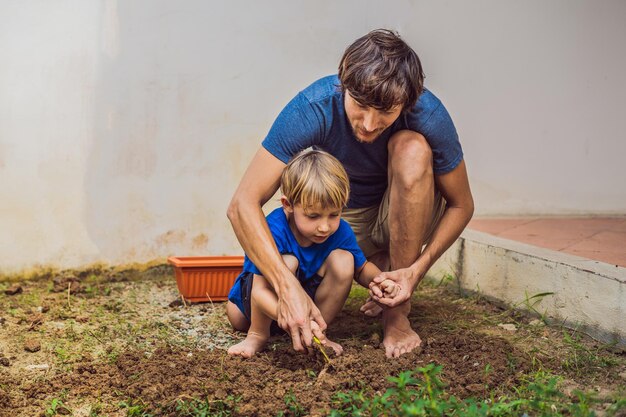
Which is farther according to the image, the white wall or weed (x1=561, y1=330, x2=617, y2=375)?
the white wall

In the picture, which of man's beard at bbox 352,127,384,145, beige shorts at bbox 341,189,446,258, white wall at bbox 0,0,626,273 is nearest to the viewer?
man's beard at bbox 352,127,384,145

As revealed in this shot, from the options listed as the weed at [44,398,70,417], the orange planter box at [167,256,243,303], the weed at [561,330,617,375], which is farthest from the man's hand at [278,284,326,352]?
the orange planter box at [167,256,243,303]

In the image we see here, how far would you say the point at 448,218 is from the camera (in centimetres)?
342

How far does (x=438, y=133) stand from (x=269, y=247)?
84 cm

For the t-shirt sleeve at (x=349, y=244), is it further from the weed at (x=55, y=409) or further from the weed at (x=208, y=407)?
the weed at (x=55, y=409)

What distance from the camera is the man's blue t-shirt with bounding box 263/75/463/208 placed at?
10.4 ft

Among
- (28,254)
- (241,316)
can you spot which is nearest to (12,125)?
(28,254)

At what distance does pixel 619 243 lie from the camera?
4121 mm

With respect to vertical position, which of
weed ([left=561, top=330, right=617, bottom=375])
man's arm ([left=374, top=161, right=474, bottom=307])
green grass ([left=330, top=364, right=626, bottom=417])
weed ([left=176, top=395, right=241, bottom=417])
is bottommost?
weed ([left=176, top=395, right=241, bottom=417])

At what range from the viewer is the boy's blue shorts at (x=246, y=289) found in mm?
3301

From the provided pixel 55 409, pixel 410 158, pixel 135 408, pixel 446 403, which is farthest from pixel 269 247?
pixel 446 403

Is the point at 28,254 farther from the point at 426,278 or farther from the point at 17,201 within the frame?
the point at 426,278

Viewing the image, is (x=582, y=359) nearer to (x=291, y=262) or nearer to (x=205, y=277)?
(x=291, y=262)

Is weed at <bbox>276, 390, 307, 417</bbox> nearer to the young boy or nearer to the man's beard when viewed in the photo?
the young boy
